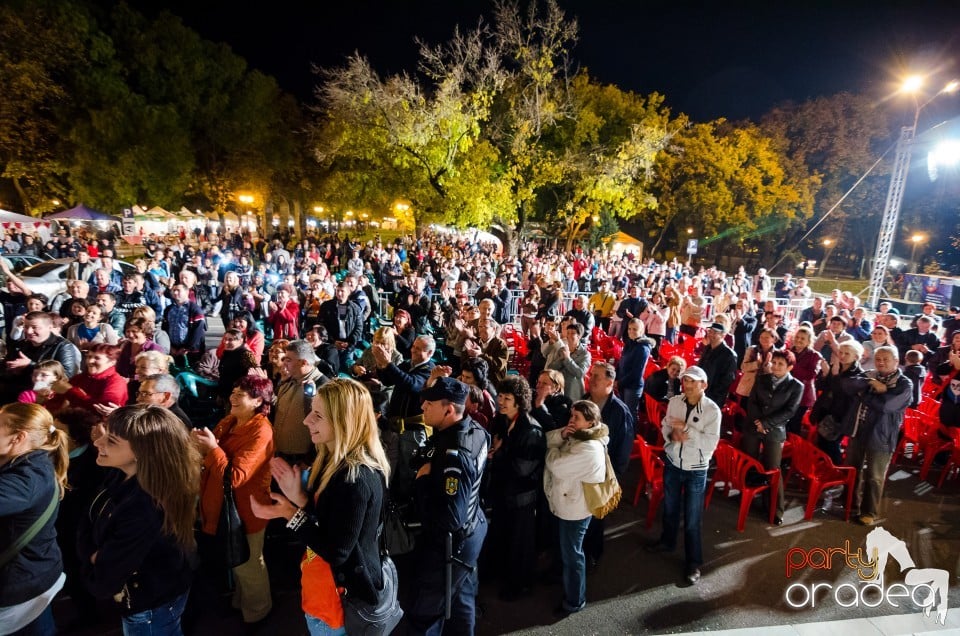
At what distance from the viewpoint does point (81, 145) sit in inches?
785

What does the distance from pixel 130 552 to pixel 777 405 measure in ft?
17.7

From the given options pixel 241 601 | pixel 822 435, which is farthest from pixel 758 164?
pixel 241 601

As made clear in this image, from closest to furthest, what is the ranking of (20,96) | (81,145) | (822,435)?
(822,435) < (20,96) < (81,145)

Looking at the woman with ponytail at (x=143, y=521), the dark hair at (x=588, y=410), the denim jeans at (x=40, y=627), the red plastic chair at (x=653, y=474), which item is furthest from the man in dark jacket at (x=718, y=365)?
the denim jeans at (x=40, y=627)

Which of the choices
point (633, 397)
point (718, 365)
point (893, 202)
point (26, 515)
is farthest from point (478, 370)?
point (893, 202)

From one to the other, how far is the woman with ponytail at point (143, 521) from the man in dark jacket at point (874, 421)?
232 inches

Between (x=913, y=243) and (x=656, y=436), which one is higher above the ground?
(x=913, y=243)

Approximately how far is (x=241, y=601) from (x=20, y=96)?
24740mm

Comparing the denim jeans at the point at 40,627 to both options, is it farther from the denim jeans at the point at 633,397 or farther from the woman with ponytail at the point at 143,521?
the denim jeans at the point at 633,397

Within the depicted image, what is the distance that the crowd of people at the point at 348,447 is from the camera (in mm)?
2236

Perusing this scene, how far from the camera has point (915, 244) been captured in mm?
34594

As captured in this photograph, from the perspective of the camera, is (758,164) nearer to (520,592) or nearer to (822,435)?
(822,435)

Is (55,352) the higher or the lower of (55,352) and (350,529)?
the higher

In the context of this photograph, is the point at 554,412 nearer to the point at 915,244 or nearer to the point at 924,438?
the point at 924,438
